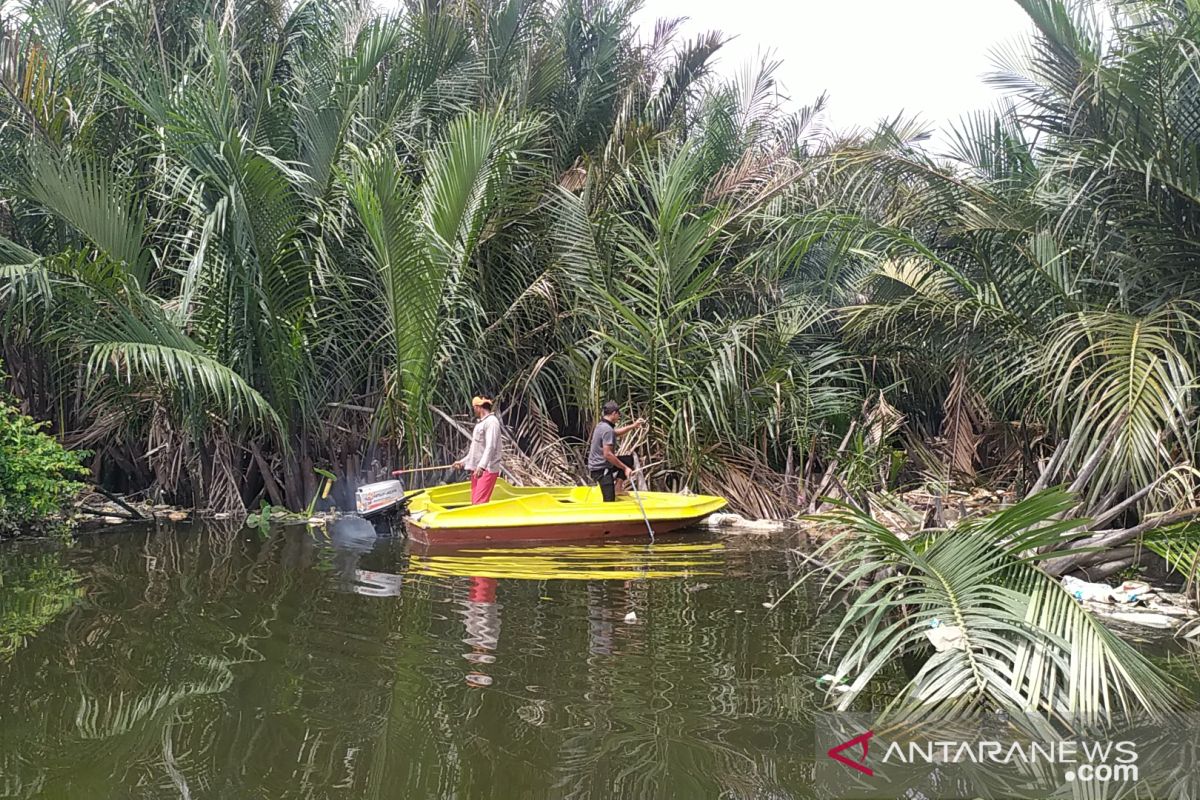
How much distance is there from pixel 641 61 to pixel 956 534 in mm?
11643

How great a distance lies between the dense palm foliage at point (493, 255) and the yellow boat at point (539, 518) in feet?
4.23

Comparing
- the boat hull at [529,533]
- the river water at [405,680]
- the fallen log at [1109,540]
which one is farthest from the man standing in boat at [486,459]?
the fallen log at [1109,540]

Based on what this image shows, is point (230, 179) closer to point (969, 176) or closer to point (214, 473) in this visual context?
point (214, 473)

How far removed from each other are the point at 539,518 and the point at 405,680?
4386 millimetres

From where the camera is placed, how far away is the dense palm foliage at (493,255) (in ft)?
28.6

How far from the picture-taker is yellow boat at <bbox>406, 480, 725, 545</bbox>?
9.16 meters

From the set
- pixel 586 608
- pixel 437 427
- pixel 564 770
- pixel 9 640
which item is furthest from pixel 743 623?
pixel 437 427

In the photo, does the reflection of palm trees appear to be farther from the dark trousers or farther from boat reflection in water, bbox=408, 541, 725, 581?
the dark trousers

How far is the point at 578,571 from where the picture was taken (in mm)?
7973

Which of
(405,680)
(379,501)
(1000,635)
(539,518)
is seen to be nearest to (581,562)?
(539,518)

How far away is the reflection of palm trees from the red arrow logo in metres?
1.71

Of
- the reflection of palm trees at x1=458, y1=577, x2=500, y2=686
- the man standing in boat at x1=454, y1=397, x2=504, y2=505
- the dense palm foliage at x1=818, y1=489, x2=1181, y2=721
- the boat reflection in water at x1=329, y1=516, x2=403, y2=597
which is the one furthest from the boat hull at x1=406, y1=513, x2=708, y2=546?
the dense palm foliage at x1=818, y1=489, x2=1181, y2=721

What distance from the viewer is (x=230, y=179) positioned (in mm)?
9789

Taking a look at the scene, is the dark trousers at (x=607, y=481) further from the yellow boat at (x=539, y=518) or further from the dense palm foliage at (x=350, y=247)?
the dense palm foliage at (x=350, y=247)
